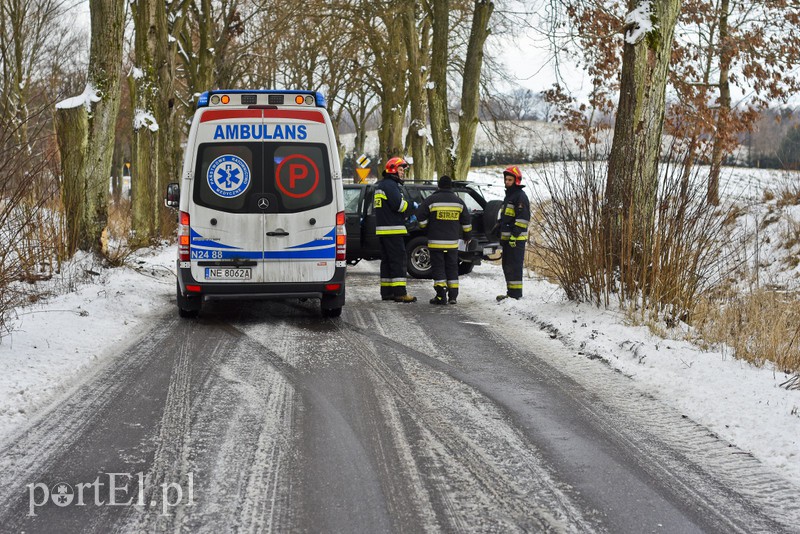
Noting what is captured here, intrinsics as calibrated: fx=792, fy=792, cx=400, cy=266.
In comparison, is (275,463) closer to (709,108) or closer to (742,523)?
(742,523)

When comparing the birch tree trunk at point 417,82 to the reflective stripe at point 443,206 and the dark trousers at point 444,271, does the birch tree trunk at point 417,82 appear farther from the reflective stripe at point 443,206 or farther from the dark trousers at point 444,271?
the dark trousers at point 444,271

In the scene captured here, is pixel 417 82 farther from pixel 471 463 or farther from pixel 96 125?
pixel 471 463

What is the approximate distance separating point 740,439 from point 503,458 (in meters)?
1.60

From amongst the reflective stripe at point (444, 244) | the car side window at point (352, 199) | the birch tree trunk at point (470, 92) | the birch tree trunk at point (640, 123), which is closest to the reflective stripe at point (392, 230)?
the reflective stripe at point (444, 244)

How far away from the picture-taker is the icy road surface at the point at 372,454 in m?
3.64

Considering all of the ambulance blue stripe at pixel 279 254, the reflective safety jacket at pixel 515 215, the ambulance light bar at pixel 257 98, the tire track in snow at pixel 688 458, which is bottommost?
the tire track in snow at pixel 688 458

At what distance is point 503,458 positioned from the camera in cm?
447

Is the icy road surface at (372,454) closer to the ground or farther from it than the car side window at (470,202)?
closer to the ground

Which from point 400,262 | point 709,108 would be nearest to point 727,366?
point 400,262

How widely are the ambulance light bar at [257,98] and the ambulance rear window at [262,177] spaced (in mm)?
471

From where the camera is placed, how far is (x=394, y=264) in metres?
11.5

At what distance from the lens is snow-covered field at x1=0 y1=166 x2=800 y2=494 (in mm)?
5137

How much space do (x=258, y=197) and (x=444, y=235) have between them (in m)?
3.34

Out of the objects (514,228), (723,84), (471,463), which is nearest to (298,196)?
(514,228)
